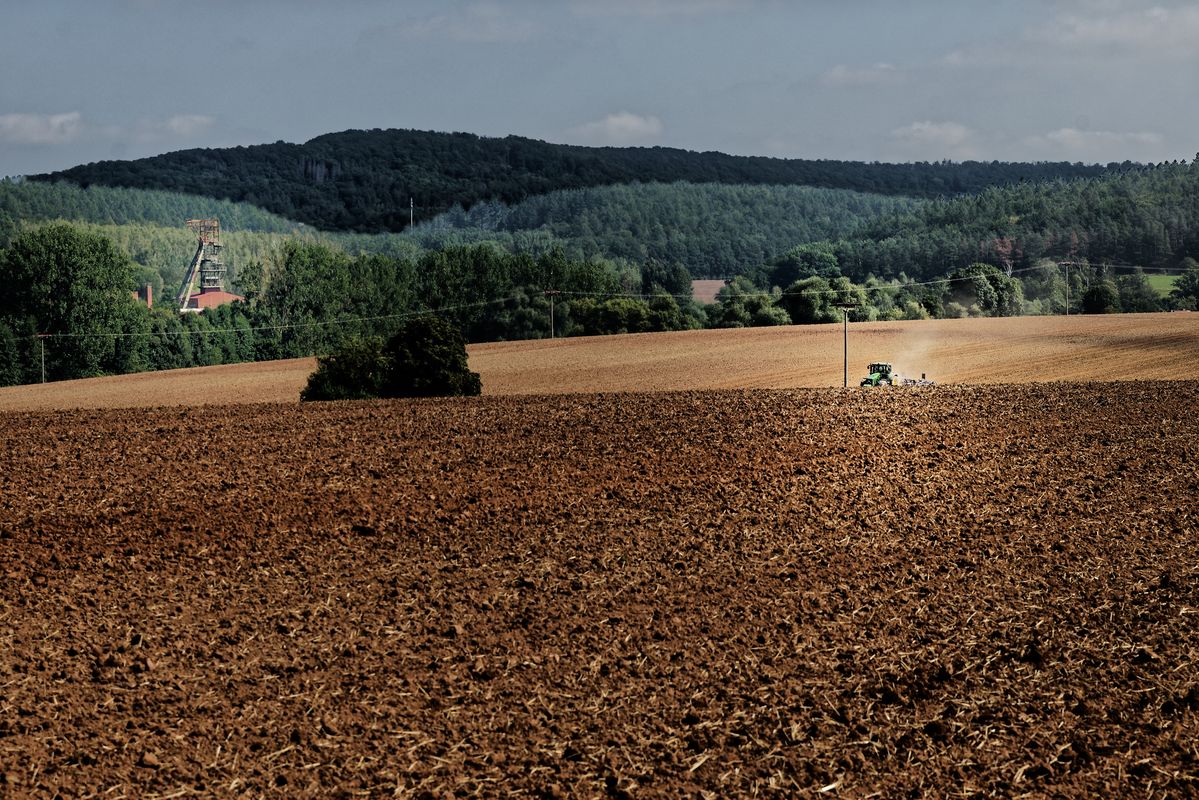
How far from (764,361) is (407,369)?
26.8 meters

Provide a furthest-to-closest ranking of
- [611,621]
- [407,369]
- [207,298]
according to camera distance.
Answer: [207,298], [407,369], [611,621]

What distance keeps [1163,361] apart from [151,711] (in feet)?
171

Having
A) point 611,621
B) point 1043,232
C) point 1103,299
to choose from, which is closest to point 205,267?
point 1043,232

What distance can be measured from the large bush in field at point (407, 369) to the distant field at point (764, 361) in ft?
35.4

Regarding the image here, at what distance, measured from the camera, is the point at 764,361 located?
198 ft

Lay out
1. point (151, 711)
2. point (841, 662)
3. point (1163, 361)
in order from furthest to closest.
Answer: point (1163, 361), point (841, 662), point (151, 711)

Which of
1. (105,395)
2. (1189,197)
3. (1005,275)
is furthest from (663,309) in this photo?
(1189,197)

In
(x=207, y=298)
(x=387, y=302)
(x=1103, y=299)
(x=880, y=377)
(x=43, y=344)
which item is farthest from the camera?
(x=207, y=298)

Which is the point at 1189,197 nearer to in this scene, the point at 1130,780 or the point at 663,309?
the point at 663,309

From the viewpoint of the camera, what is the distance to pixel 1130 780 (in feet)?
24.9

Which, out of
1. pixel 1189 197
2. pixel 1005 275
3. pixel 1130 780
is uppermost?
pixel 1189 197

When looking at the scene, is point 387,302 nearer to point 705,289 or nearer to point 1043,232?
point 705,289

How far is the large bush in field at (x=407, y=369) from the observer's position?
37.2 metres

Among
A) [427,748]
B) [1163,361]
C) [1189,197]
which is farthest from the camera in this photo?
[1189,197]
